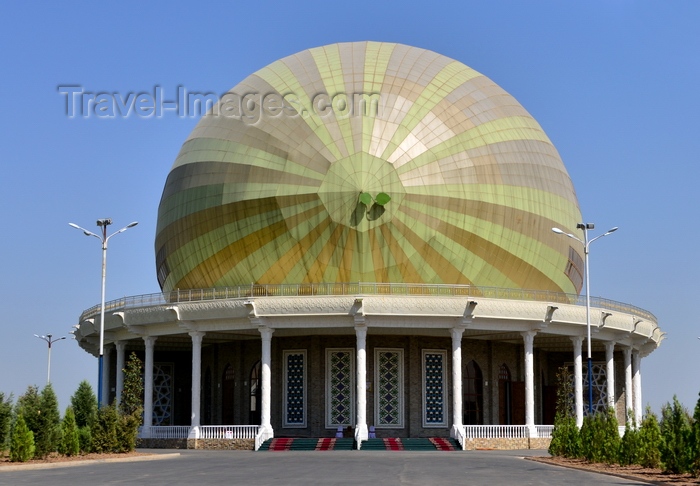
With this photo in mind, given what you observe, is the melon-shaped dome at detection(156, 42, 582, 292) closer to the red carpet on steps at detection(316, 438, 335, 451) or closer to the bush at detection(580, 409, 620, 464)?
the red carpet on steps at detection(316, 438, 335, 451)

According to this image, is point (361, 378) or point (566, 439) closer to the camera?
point (566, 439)

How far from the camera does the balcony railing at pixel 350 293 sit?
52000 mm

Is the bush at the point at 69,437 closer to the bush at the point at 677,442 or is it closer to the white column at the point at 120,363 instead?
the white column at the point at 120,363

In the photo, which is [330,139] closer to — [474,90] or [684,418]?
[474,90]

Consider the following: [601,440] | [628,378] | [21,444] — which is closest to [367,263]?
[628,378]

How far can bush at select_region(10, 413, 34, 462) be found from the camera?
35.5 m

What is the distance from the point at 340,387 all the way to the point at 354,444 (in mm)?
6357

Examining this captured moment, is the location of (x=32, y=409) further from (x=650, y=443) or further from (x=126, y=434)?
(x=650, y=443)

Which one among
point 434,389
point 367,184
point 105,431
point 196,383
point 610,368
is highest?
point 367,184

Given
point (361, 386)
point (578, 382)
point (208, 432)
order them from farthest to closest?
point (578, 382), point (208, 432), point (361, 386)

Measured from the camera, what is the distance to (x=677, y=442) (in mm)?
28531

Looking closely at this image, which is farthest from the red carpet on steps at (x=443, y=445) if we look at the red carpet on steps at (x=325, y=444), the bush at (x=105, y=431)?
the bush at (x=105, y=431)

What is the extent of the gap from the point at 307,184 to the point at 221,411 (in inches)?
535

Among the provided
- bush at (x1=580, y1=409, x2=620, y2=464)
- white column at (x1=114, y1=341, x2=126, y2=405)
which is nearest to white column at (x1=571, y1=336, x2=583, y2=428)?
bush at (x1=580, y1=409, x2=620, y2=464)
